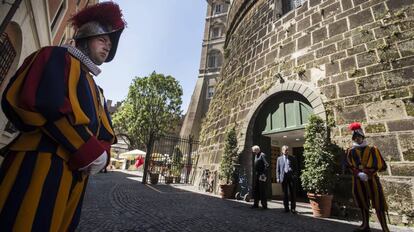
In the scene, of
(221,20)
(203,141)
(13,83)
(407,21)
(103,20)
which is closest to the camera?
(13,83)

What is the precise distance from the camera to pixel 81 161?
125 centimetres

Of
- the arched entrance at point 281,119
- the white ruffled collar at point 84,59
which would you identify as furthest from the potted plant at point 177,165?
the white ruffled collar at point 84,59

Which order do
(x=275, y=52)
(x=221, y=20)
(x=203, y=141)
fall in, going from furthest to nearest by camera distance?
(x=221, y=20) < (x=203, y=141) < (x=275, y=52)

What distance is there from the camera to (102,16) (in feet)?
6.10

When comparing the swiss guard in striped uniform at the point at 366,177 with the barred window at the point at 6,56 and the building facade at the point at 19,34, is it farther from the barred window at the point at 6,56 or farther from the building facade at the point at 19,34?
the barred window at the point at 6,56

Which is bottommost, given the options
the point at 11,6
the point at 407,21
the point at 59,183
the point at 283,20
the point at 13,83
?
the point at 59,183

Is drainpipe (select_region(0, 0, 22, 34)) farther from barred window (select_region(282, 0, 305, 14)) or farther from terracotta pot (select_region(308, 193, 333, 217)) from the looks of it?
barred window (select_region(282, 0, 305, 14))

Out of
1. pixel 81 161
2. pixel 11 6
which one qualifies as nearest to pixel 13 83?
pixel 81 161

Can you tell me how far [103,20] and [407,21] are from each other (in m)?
7.17

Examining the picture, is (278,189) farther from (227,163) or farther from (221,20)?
(221,20)

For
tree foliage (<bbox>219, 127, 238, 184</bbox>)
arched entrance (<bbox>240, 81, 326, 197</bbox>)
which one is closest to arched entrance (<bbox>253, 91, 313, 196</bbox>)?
arched entrance (<bbox>240, 81, 326, 197</bbox>)

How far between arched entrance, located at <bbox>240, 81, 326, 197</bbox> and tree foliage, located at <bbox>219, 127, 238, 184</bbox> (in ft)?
1.05

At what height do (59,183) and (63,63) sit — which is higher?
(63,63)

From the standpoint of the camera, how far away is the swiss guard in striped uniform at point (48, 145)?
3.70 ft
